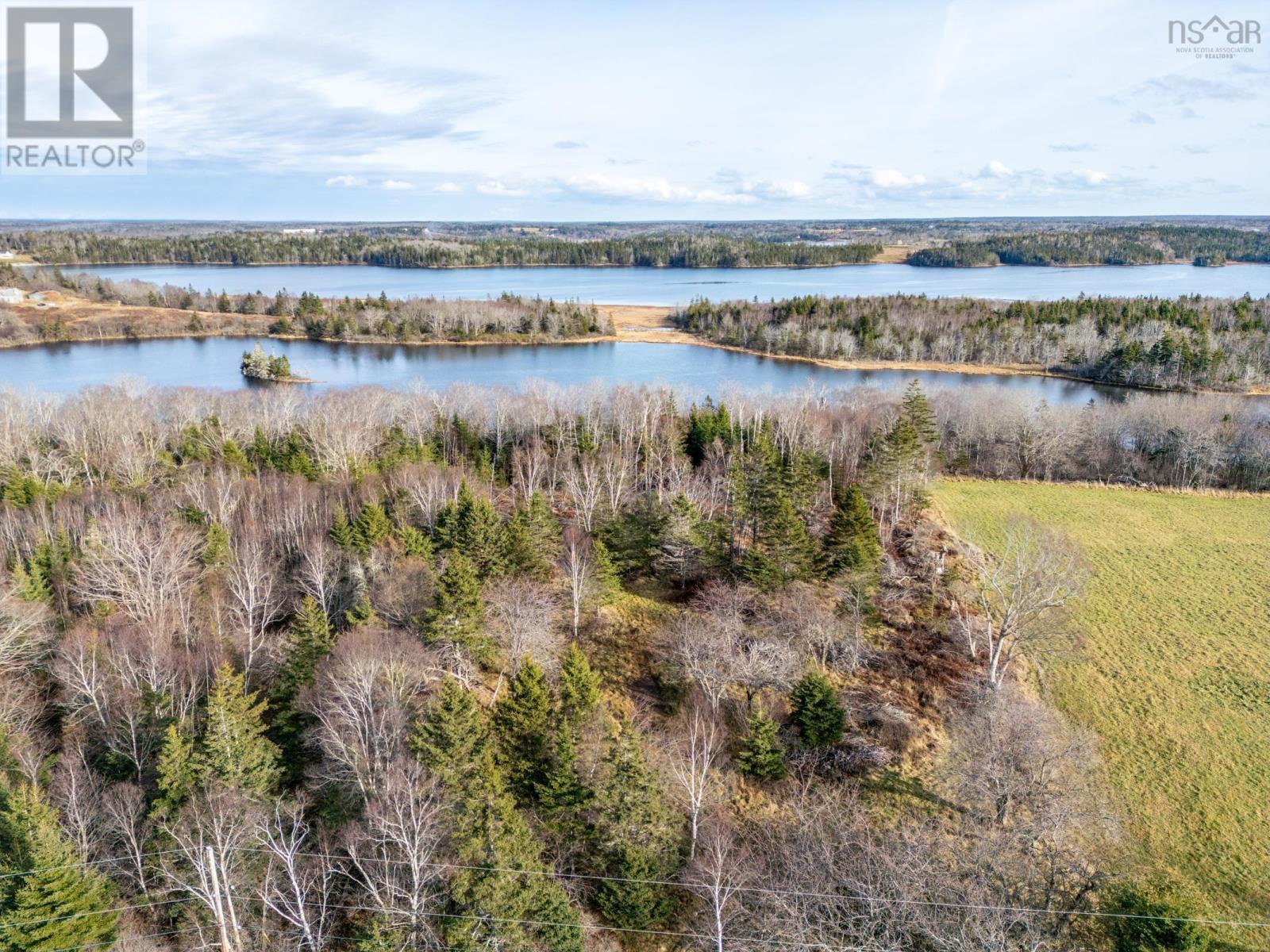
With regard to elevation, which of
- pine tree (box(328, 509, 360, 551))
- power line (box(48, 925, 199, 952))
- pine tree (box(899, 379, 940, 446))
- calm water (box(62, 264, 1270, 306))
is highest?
calm water (box(62, 264, 1270, 306))

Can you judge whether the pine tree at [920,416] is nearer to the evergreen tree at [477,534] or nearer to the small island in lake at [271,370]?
the evergreen tree at [477,534]

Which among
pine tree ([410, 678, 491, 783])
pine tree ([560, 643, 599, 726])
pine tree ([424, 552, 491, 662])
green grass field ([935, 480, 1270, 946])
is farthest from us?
pine tree ([424, 552, 491, 662])

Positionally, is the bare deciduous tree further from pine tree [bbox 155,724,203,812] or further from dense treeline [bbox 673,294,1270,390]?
dense treeline [bbox 673,294,1270,390]

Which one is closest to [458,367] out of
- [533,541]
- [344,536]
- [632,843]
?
[344,536]

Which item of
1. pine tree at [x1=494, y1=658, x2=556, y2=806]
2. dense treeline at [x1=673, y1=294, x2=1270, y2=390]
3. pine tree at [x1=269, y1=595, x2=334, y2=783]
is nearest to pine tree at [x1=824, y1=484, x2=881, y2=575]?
pine tree at [x1=494, y1=658, x2=556, y2=806]

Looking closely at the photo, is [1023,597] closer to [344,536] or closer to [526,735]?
[526,735]

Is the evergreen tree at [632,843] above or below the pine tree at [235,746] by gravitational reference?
below

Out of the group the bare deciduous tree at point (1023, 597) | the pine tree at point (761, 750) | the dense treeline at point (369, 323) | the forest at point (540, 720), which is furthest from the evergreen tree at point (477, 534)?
the dense treeline at point (369, 323)
